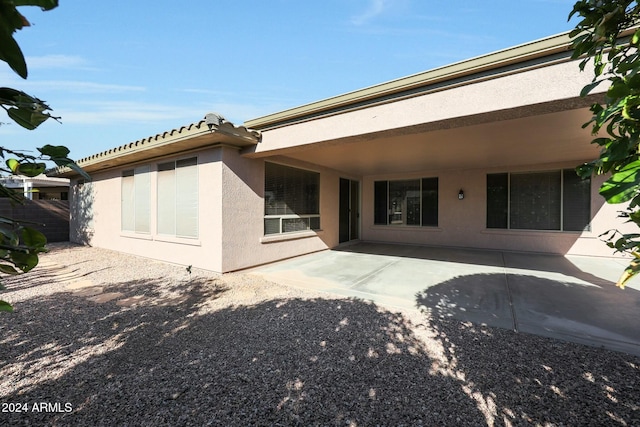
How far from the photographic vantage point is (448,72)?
3729 mm

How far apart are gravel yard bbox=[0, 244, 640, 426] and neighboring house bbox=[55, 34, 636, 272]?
257 cm

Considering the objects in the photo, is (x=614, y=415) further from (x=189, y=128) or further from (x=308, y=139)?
(x=189, y=128)

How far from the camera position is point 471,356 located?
277 cm

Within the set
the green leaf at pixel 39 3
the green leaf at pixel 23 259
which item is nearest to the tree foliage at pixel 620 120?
the green leaf at pixel 39 3

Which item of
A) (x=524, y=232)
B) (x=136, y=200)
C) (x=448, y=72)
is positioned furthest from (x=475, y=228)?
(x=136, y=200)

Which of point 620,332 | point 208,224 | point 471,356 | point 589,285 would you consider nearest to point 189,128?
point 208,224

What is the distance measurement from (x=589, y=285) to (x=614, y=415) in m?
4.13

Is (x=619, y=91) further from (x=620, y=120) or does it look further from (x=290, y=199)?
(x=290, y=199)

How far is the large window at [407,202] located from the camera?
32.6ft

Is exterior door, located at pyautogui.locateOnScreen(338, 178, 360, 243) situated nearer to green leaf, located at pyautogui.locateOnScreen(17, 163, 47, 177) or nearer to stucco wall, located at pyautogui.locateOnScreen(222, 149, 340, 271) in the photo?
stucco wall, located at pyautogui.locateOnScreen(222, 149, 340, 271)

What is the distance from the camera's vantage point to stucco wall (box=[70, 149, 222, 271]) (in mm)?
5832

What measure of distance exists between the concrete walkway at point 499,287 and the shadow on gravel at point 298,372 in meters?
0.53

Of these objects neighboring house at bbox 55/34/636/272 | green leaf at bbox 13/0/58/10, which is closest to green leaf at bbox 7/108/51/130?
green leaf at bbox 13/0/58/10

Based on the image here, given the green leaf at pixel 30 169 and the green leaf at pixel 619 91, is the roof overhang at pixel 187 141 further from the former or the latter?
the green leaf at pixel 619 91
